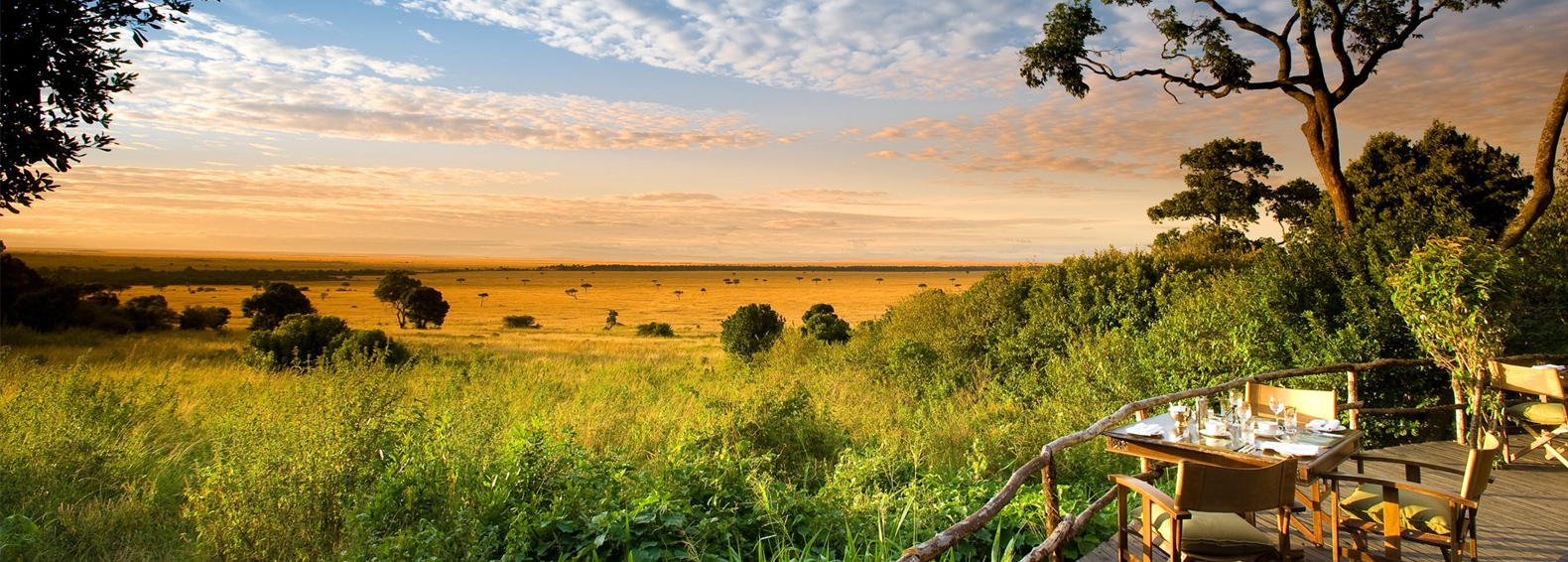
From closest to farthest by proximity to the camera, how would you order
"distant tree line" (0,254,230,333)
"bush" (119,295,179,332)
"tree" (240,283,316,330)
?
"distant tree line" (0,254,230,333)
"bush" (119,295,179,332)
"tree" (240,283,316,330)

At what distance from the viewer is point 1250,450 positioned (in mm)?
4508

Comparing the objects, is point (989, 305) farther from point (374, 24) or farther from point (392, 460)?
point (392, 460)

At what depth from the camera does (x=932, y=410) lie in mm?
10148

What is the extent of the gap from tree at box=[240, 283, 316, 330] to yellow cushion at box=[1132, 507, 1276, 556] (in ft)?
86.1

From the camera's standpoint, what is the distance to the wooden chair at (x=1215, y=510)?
3312 millimetres

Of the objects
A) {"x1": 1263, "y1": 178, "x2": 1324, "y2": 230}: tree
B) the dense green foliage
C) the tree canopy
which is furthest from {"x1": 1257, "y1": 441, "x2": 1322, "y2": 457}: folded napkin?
{"x1": 1263, "y1": 178, "x2": 1324, "y2": 230}: tree

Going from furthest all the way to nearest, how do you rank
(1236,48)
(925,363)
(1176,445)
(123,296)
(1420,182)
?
(123,296) < (1420,182) < (1236,48) < (925,363) < (1176,445)

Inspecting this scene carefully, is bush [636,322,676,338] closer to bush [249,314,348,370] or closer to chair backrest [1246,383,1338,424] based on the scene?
bush [249,314,348,370]

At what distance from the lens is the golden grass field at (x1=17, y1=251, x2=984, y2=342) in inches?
1077

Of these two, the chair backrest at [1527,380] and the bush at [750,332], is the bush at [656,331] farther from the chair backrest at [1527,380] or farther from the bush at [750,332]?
the chair backrest at [1527,380]

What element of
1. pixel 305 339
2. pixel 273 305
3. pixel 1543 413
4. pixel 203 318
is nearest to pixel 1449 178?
pixel 1543 413

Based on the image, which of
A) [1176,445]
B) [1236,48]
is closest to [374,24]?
[1176,445]

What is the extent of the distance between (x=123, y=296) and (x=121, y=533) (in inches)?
882

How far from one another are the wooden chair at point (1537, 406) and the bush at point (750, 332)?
16136mm
